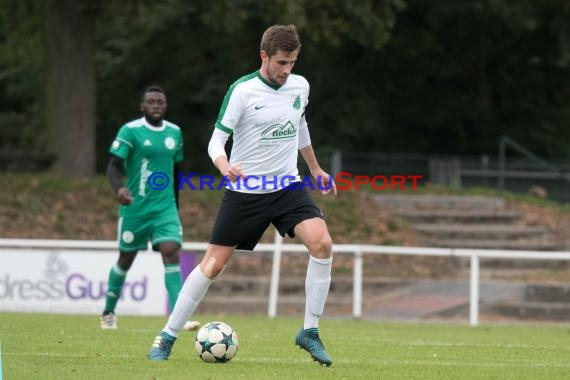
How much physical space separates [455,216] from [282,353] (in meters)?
15.6

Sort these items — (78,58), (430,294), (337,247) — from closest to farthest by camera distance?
(337,247) → (430,294) → (78,58)

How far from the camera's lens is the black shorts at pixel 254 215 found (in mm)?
8766

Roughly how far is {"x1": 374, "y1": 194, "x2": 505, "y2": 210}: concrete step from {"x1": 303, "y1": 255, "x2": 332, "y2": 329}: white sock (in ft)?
56.3

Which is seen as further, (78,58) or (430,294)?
(78,58)

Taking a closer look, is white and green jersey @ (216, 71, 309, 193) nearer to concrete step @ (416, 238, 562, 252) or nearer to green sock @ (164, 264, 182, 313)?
green sock @ (164, 264, 182, 313)

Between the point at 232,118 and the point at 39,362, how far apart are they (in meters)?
2.17

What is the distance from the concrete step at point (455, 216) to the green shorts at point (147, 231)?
1336 cm

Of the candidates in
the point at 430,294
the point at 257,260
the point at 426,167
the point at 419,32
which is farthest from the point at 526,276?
the point at 419,32

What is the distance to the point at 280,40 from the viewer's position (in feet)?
27.8

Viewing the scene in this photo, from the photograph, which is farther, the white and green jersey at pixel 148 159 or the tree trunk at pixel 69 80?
the tree trunk at pixel 69 80

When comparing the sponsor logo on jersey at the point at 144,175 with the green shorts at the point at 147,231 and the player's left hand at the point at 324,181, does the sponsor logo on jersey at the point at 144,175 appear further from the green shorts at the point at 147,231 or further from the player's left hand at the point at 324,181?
the player's left hand at the point at 324,181

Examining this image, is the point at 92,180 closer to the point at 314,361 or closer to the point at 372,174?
the point at 372,174

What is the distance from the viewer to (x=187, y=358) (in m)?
9.38

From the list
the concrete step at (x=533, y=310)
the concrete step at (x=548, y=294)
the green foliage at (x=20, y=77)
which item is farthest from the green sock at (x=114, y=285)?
the green foliage at (x=20, y=77)
